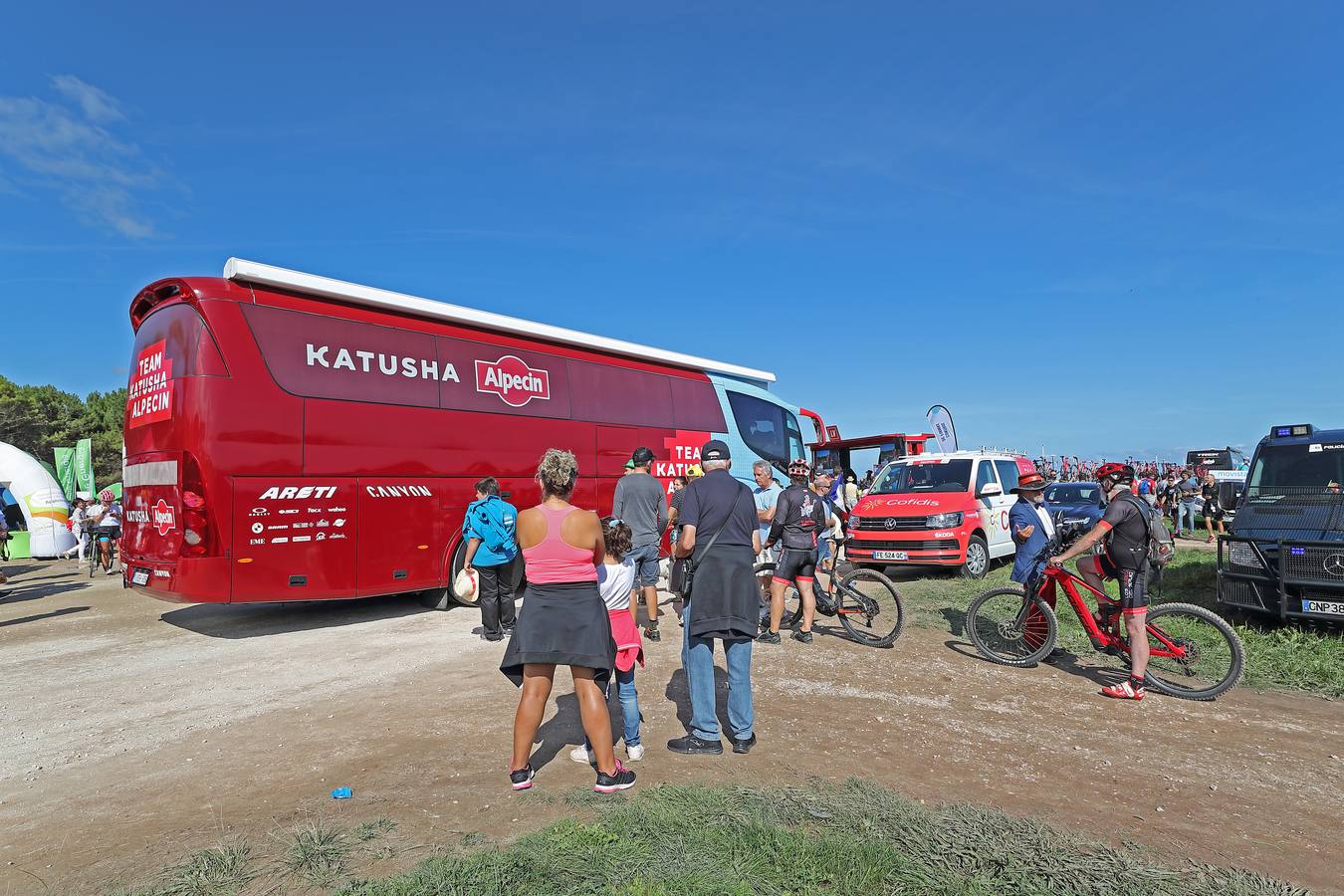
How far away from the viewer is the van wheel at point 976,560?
39.5 feet

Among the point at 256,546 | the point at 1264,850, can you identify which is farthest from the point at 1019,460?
the point at 256,546

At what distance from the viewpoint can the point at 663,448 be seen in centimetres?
1273

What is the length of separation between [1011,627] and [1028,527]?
0.97m

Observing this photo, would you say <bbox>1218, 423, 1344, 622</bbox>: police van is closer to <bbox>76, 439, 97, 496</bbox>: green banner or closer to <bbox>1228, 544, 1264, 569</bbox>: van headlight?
<bbox>1228, 544, 1264, 569</bbox>: van headlight

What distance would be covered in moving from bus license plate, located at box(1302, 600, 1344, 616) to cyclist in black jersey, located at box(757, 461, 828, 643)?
475 cm

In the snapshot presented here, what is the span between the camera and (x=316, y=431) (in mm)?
8359

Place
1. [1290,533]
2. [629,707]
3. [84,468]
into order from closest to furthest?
[629,707] → [1290,533] → [84,468]

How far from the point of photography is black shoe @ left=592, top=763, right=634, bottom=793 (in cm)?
401

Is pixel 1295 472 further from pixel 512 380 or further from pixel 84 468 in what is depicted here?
pixel 84 468

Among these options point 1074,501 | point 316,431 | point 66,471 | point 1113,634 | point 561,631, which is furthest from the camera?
point 66,471

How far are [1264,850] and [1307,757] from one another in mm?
1705

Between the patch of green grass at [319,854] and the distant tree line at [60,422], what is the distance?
44.7m

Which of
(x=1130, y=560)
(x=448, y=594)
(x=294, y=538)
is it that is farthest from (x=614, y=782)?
(x=448, y=594)

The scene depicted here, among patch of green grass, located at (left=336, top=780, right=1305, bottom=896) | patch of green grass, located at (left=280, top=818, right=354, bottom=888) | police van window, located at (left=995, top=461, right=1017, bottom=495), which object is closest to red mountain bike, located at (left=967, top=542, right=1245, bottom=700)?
patch of green grass, located at (left=336, top=780, right=1305, bottom=896)
